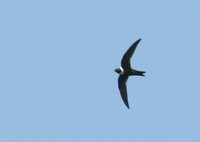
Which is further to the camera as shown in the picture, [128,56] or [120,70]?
[120,70]

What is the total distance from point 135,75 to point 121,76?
0.87 m

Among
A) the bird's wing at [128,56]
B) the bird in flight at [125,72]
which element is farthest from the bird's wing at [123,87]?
the bird's wing at [128,56]

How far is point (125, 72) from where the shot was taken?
209 ft

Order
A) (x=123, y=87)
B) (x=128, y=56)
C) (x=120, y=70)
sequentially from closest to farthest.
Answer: (x=128, y=56) → (x=120, y=70) → (x=123, y=87)

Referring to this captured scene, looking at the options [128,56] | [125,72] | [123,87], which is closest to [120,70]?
[125,72]

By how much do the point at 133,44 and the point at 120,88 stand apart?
8.28 feet

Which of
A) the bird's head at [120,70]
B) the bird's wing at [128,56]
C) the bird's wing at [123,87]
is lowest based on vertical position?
the bird's wing at [123,87]

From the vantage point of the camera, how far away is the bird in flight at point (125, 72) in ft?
207

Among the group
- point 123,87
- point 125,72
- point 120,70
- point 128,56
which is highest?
point 128,56

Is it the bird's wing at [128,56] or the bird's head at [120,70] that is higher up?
the bird's wing at [128,56]

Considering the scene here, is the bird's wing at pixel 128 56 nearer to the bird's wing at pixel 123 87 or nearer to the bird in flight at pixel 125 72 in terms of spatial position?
the bird in flight at pixel 125 72

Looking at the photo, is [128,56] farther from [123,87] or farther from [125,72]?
[123,87]

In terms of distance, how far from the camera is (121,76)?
210ft

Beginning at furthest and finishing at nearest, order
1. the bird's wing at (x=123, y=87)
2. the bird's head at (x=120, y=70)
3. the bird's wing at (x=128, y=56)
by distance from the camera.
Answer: the bird's wing at (x=123, y=87) < the bird's head at (x=120, y=70) < the bird's wing at (x=128, y=56)
